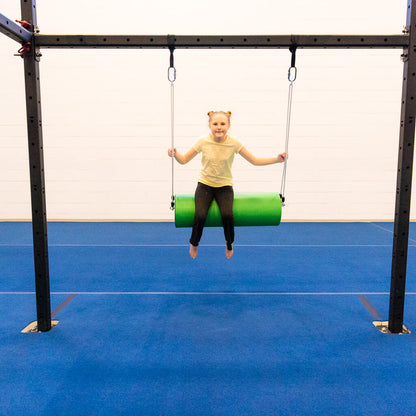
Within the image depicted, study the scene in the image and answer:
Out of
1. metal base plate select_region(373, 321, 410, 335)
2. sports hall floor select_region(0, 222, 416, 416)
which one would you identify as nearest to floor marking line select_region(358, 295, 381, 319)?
sports hall floor select_region(0, 222, 416, 416)

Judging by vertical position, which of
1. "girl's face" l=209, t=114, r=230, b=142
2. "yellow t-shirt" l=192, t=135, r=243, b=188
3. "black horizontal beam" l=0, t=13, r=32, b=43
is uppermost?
"black horizontal beam" l=0, t=13, r=32, b=43

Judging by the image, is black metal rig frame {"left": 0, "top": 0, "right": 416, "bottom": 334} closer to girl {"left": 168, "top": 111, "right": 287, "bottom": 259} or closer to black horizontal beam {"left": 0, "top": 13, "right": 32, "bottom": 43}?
black horizontal beam {"left": 0, "top": 13, "right": 32, "bottom": 43}

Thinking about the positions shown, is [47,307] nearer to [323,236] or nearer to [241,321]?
[241,321]

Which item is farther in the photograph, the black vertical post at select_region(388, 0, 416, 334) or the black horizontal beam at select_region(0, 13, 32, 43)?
the black vertical post at select_region(388, 0, 416, 334)

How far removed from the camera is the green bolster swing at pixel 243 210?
2.91 metres

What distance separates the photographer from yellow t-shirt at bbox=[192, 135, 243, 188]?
9.92 ft

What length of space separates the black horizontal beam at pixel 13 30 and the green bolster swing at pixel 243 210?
4.83ft

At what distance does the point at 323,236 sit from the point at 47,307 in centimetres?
427

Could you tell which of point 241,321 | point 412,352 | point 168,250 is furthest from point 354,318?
point 168,250

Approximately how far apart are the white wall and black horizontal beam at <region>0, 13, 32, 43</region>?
4.55 m

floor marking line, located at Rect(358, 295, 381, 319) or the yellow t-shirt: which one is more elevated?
the yellow t-shirt

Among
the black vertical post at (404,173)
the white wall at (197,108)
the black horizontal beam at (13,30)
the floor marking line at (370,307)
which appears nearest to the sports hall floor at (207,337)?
the floor marking line at (370,307)

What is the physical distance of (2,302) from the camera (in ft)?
10.2

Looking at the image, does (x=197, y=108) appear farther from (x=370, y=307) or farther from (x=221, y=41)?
(x=370, y=307)
